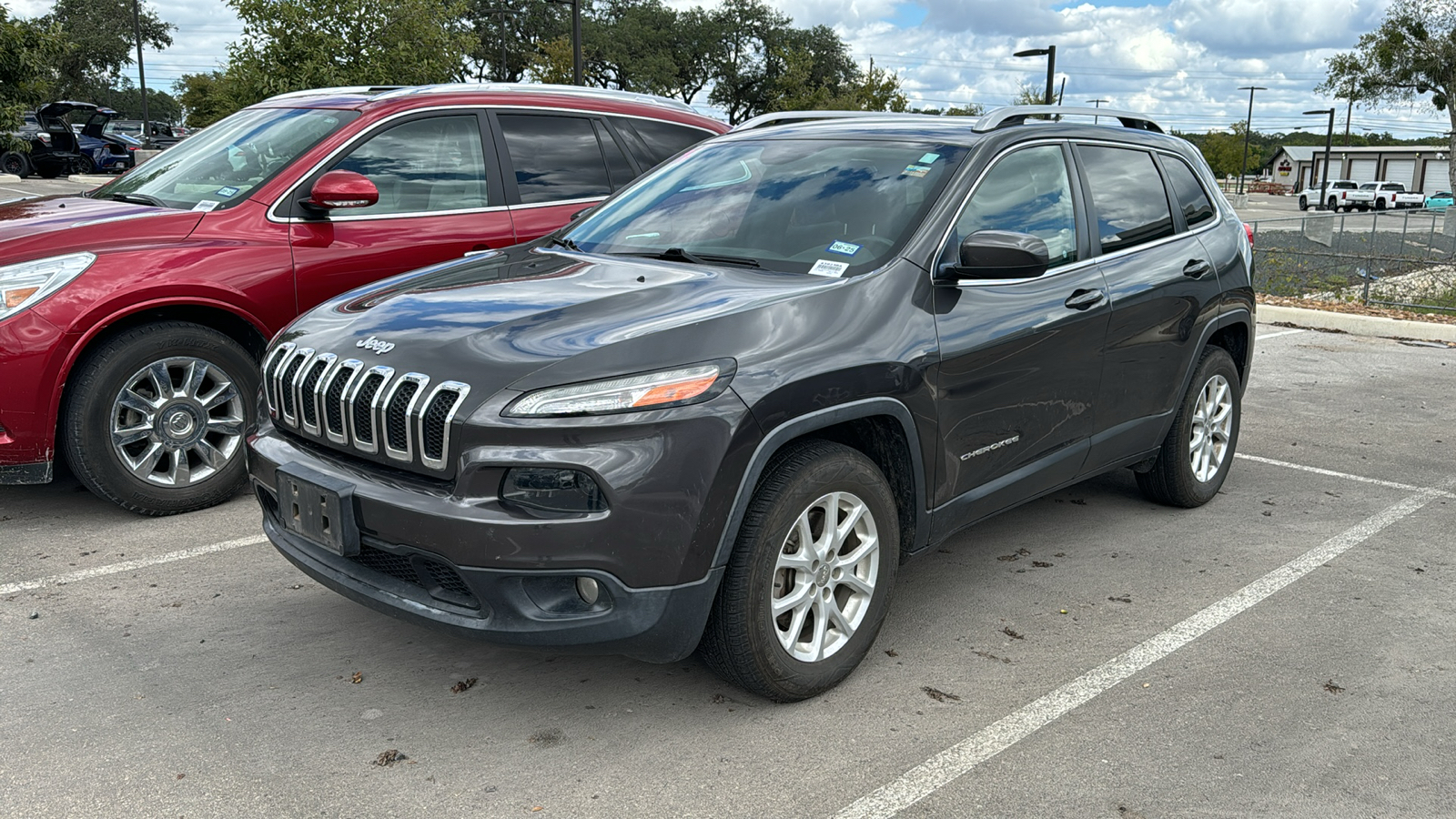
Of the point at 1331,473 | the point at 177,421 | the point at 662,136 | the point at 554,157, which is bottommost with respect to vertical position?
the point at 1331,473

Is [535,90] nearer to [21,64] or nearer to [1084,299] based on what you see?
[1084,299]

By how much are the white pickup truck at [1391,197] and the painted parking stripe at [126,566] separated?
6966 centimetres

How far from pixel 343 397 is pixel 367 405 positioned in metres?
0.10

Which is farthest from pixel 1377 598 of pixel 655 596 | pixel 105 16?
pixel 105 16

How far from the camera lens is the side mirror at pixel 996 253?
3621 millimetres

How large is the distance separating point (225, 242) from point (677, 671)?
294 cm

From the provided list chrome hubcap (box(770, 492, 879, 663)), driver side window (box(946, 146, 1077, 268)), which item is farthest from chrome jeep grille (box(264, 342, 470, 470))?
driver side window (box(946, 146, 1077, 268))

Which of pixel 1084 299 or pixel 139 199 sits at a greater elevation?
pixel 139 199

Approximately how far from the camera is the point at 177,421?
16.8ft

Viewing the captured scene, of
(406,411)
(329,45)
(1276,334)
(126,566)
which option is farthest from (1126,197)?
(329,45)

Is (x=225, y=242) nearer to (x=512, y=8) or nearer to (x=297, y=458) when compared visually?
(x=297, y=458)

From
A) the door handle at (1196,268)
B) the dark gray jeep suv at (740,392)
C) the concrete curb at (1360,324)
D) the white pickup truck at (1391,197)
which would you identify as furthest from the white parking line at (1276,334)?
the white pickup truck at (1391,197)

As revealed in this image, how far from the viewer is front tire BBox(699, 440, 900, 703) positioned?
3199 millimetres

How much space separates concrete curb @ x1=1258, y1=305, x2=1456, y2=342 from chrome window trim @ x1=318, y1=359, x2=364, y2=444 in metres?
11.8
